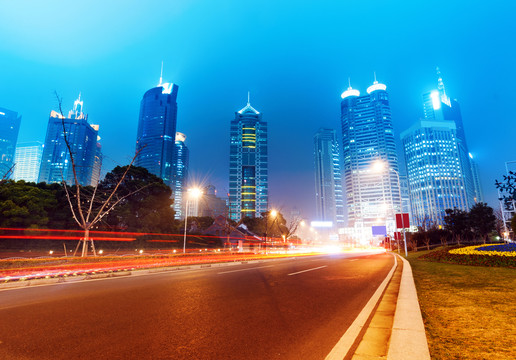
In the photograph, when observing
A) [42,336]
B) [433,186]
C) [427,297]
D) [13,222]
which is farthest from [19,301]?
[433,186]

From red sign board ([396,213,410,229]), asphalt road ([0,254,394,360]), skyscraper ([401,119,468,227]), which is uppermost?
skyscraper ([401,119,468,227])

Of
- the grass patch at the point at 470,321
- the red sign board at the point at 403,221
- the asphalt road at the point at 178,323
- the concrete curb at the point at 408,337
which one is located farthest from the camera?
the red sign board at the point at 403,221

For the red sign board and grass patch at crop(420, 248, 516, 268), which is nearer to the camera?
grass patch at crop(420, 248, 516, 268)

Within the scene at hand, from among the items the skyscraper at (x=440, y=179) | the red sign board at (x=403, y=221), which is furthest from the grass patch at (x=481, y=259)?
the skyscraper at (x=440, y=179)

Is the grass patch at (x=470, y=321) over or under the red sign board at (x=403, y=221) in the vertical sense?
under

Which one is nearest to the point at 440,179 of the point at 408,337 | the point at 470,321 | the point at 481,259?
the point at 481,259

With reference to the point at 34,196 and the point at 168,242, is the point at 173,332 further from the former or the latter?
the point at 168,242

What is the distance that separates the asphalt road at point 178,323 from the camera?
3.57 meters

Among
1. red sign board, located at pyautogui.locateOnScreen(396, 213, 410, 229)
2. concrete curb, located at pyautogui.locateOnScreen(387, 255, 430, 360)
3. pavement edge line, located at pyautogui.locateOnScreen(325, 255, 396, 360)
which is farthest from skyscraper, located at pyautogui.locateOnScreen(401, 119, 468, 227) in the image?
concrete curb, located at pyautogui.locateOnScreen(387, 255, 430, 360)

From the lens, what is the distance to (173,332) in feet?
14.1

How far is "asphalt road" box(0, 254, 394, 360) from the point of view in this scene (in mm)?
3568

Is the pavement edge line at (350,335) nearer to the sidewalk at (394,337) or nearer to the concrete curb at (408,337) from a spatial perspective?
the sidewalk at (394,337)

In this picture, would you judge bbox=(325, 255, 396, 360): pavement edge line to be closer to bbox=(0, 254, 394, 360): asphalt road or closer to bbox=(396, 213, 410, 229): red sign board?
bbox=(0, 254, 394, 360): asphalt road

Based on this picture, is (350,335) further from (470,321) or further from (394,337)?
(470,321)
